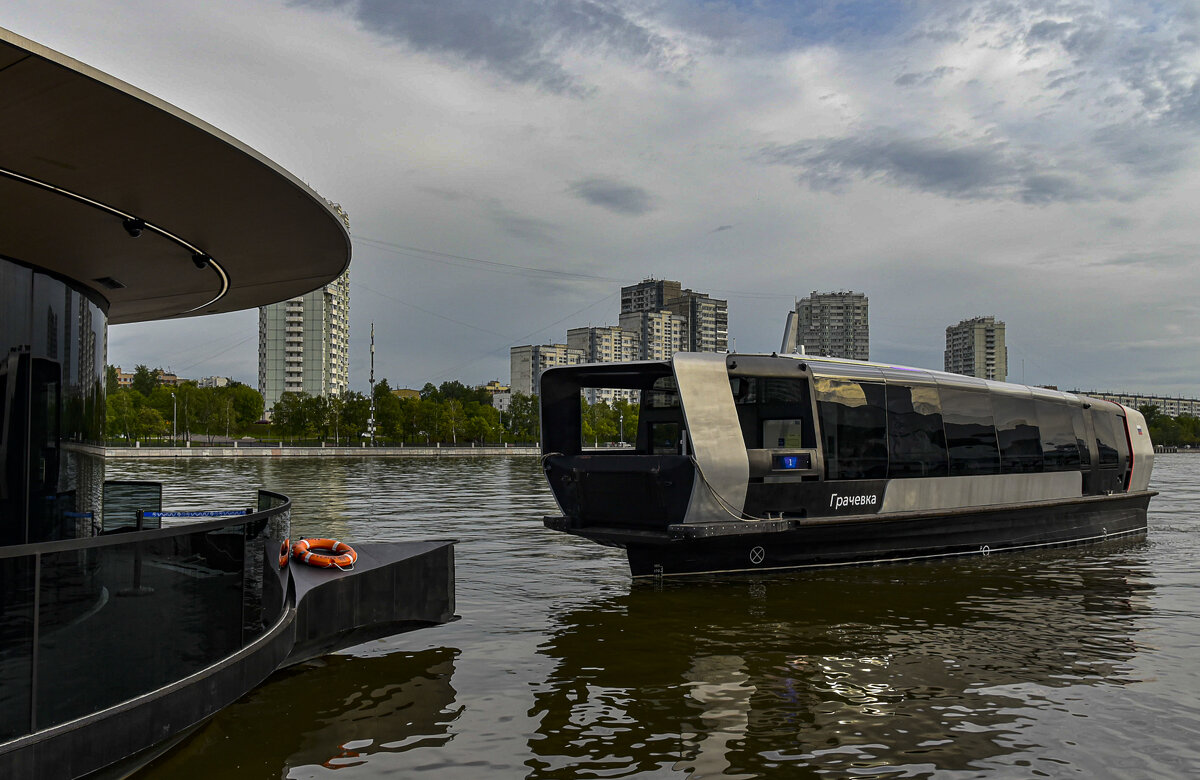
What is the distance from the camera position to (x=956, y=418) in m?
18.2

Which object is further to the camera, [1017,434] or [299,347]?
[299,347]

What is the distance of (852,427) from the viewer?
16141 millimetres

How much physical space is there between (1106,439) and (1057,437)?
2689 millimetres

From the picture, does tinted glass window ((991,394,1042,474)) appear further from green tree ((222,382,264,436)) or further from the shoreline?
green tree ((222,382,264,436))

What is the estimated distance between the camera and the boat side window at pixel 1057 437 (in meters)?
20.4

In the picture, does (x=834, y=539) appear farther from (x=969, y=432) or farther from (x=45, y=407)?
(x=45, y=407)

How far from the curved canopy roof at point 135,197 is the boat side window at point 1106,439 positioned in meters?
19.1

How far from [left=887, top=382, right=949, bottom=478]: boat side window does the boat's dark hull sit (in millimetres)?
864

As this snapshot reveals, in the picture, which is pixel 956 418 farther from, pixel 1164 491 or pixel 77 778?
pixel 1164 491

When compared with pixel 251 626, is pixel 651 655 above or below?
below

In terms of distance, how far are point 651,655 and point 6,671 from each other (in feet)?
22.4

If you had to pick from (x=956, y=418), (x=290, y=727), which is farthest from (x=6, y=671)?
(x=956, y=418)

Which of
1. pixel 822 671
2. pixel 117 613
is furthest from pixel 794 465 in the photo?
pixel 117 613

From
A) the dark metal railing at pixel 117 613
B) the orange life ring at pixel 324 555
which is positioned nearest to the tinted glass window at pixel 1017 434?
the orange life ring at pixel 324 555
